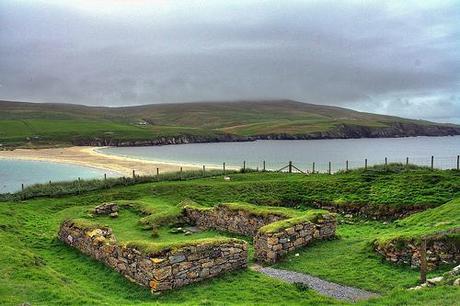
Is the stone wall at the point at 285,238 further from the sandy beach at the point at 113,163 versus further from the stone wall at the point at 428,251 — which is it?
the sandy beach at the point at 113,163

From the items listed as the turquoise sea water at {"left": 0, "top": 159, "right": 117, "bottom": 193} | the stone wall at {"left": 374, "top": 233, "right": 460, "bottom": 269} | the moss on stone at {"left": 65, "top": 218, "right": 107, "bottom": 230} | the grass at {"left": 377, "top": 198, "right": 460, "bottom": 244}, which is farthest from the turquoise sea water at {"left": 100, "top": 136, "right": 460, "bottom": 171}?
the stone wall at {"left": 374, "top": 233, "right": 460, "bottom": 269}

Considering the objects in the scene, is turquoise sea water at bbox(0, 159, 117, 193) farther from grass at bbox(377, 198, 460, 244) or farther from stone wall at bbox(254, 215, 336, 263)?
grass at bbox(377, 198, 460, 244)

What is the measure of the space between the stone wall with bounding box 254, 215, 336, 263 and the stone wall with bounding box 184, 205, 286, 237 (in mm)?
2419

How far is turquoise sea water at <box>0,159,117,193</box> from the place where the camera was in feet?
211

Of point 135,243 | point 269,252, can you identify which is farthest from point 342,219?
point 135,243

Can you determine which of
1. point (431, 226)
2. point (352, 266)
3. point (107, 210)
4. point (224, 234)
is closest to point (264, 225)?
point (224, 234)

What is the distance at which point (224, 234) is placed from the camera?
26.5 m

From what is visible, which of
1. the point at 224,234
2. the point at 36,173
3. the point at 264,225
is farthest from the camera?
the point at 36,173

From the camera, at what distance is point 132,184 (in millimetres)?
44312

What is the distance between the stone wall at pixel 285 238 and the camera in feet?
66.2

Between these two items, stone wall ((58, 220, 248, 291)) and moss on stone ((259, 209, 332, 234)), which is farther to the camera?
moss on stone ((259, 209, 332, 234))

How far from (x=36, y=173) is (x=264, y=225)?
6248cm

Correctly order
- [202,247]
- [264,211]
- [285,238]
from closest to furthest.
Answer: [202,247]
[285,238]
[264,211]

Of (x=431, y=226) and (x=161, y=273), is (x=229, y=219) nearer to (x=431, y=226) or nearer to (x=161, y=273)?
(x=161, y=273)
